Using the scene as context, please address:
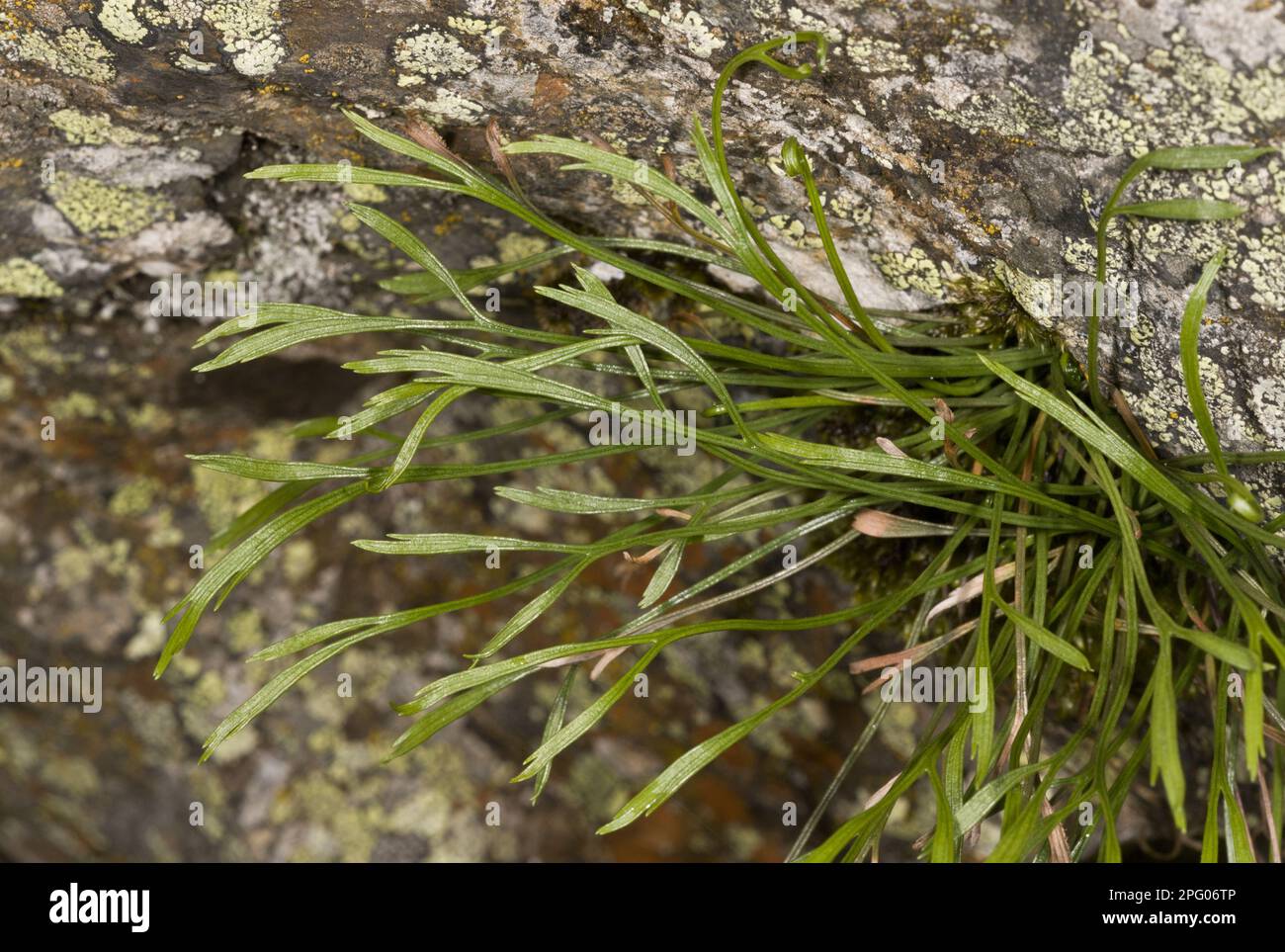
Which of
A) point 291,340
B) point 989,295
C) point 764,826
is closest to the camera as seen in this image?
point 291,340

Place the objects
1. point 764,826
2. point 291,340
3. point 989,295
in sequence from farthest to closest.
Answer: point 764,826 → point 989,295 → point 291,340

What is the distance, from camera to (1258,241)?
3.76 ft

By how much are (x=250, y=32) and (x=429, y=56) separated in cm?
24

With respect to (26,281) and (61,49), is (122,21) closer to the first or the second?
(61,49)

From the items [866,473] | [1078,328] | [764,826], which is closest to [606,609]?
[764,826]

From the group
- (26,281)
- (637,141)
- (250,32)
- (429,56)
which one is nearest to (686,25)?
(637,141)

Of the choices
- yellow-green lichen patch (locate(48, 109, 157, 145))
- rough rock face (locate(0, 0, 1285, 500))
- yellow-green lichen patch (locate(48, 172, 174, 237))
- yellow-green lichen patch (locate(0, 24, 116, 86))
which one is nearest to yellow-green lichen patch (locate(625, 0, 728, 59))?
rough rock face (locate(0, 0, 1285, 500))

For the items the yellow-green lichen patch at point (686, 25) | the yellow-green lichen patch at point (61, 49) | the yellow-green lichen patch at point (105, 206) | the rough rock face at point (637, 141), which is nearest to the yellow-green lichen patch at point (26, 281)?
the rough rock face at point (637, 141)

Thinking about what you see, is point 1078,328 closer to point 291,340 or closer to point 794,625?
point 794,625

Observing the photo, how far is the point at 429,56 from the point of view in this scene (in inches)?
54.5

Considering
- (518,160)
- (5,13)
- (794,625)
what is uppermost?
(5,13)

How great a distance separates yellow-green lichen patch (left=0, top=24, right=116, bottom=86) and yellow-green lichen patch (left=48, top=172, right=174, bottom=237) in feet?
0.98

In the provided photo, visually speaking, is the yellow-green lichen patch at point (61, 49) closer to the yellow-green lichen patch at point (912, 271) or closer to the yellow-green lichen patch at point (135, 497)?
the yellow-green lichen patch at point (135, 497)

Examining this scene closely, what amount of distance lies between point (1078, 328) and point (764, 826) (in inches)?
46.1
